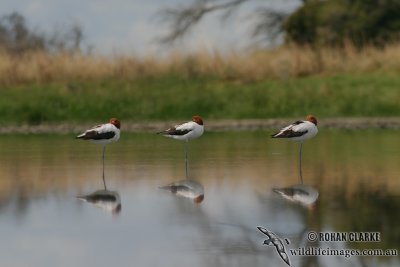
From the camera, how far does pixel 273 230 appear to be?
34.1 feet

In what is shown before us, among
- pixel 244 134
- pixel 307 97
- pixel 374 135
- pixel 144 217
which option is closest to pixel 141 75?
pixel 307 97

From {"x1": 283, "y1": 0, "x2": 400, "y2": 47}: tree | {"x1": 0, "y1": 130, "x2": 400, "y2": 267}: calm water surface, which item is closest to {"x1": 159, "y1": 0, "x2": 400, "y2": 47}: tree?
{"x1": 283, "y1": 0, "x2": 400, "y2": 47}: tree

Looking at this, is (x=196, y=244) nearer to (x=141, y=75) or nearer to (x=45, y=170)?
(x=45, y=170)

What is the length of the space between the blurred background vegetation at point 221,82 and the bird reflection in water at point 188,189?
15.0 metres

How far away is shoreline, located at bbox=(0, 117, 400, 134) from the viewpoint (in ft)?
89.6

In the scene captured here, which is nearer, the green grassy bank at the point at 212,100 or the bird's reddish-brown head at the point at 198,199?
the bird's reddish-brown head at the point at 198,199

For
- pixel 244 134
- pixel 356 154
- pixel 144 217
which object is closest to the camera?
pixel 144 217

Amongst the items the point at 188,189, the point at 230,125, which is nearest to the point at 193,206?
the point at 188,189

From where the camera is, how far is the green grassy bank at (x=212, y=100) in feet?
97.3

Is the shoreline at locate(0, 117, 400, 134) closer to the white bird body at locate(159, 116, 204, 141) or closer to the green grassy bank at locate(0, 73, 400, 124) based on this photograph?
the green grassy bank at locate(0, 73, 400, 124)

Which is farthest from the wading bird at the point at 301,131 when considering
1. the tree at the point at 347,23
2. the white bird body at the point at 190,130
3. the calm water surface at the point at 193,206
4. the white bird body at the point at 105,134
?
the tree at the point at 347,23

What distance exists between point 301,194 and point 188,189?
58.8 inches

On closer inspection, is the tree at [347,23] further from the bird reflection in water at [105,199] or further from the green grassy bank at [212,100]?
the bird reflection in water at [105,199]

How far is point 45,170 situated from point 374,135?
896 centimetres
